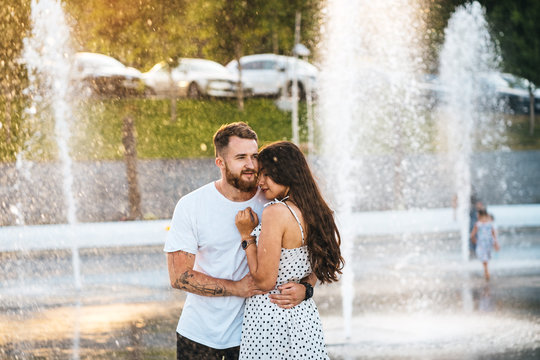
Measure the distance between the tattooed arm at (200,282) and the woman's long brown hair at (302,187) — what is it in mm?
306

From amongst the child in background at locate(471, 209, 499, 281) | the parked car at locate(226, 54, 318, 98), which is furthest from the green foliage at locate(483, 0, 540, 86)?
the child in background at locate(471, 209, 499, 281)

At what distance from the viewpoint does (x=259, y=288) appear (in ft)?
10.1

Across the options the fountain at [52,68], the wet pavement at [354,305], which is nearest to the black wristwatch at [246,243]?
the wet pavement at [354,305]

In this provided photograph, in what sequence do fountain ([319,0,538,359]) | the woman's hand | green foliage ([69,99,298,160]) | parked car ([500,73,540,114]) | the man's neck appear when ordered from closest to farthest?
the woman's hand
the man's neck
fountain ([319,0,538,359])
green foliage ([69,99,298,160])
parked car ([500,73,540,114])

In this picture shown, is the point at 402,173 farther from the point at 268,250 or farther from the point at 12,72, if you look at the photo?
the point at 268,250

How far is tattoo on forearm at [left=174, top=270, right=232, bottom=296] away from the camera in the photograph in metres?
3.13

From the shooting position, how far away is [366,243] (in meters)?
11.1

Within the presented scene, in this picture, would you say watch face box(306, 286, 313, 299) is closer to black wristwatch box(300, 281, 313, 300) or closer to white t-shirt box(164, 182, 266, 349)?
black wristwatch box(300, 281, 313, 300)

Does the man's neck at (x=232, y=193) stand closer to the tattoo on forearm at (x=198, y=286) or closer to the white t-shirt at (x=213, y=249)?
the white t-shirt at (x=213, y=249)

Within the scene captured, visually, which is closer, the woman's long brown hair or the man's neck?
the woman's long brown hair

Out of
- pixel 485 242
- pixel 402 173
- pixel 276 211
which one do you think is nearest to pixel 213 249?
pixel 276 211

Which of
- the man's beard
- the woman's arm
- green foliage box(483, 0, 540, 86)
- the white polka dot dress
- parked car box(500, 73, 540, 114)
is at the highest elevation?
green foliage box(483, 0, 540, 86)

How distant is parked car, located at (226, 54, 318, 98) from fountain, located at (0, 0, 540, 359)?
0.89 meters

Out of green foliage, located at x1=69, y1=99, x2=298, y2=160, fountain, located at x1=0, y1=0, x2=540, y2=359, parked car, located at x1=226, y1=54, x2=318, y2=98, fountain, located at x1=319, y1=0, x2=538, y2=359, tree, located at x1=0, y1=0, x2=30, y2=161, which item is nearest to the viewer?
fountain, located at x1=0, y1=0, x2=540, y2=359
